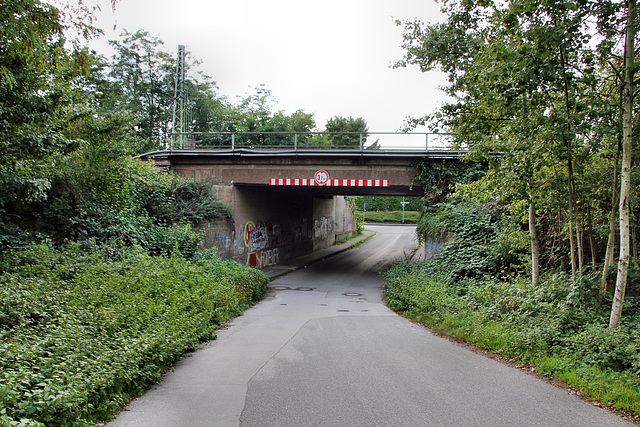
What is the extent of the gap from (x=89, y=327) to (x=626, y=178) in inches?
297

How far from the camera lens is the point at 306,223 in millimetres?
28781

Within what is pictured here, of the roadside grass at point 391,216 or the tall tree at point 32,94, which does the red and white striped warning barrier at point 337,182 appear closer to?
the tall tree at point 32,94

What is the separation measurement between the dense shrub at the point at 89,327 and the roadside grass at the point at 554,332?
4.90 metres

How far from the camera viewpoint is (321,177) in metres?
18.1

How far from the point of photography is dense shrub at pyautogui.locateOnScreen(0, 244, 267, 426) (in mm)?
3840

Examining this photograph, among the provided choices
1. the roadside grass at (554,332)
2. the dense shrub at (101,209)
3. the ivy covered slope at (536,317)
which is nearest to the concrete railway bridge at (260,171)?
the dense shrub at (101,209)

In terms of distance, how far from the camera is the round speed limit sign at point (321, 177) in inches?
711

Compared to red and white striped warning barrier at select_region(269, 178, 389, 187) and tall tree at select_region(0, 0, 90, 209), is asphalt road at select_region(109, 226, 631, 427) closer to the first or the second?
tall tree at select_region(0, 0, 90, 209)

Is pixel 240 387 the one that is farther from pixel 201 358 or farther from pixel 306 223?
pixel 306 223

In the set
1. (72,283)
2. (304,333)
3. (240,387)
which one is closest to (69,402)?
(240,387)

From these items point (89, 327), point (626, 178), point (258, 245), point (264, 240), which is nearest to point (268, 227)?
point (264, 240)

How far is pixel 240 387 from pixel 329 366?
140 centimetres

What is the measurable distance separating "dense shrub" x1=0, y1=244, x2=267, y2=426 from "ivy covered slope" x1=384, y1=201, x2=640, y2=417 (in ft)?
16.1

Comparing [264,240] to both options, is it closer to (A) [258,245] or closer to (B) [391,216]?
(A) [258,245]
